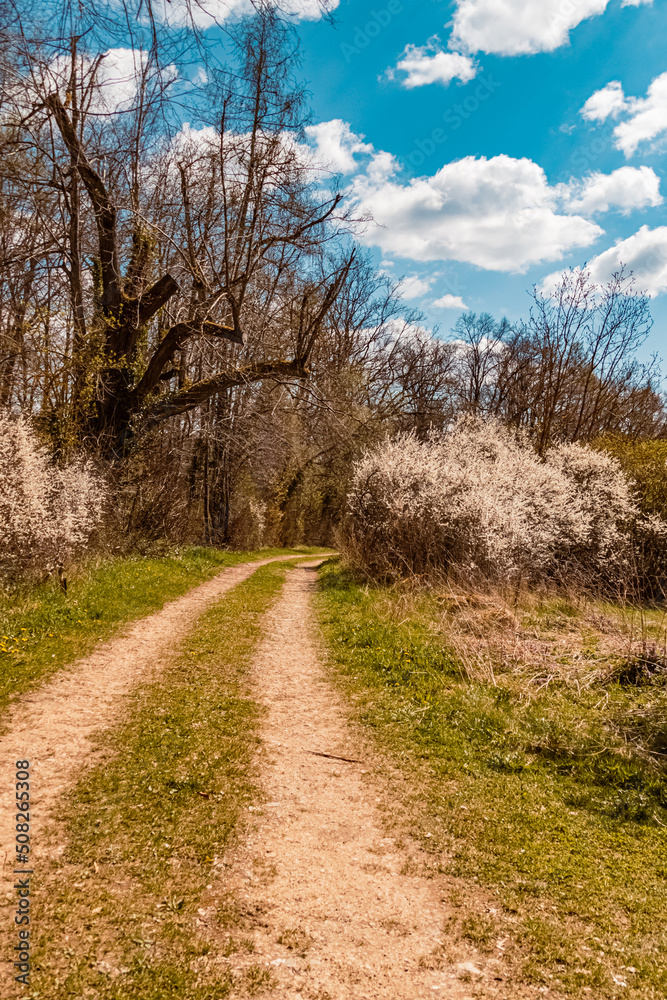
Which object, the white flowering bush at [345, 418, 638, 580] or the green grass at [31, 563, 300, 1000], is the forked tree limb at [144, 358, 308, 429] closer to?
the white flowering bush at [345, 418, 638, 580]

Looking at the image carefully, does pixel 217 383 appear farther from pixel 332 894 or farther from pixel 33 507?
pixel 332 894

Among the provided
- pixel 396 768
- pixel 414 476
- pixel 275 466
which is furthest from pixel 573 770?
pixel 275 466

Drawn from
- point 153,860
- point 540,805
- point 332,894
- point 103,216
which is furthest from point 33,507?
point 540,805

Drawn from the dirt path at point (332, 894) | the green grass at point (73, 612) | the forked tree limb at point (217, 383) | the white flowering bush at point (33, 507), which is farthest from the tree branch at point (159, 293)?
the dirt path at point (332, 894)

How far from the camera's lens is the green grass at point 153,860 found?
8.84ft

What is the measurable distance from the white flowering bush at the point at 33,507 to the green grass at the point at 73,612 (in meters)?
0.55

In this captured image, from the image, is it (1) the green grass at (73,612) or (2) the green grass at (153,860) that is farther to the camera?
(1) the green grass at (73,612)

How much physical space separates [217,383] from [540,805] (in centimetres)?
1345

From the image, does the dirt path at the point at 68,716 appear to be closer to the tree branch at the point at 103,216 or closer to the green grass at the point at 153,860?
the green grass at the point at 153,860

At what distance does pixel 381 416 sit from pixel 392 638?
22911 mm

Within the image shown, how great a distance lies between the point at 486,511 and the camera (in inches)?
474

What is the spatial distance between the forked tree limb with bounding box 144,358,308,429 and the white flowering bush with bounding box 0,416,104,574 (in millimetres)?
4616

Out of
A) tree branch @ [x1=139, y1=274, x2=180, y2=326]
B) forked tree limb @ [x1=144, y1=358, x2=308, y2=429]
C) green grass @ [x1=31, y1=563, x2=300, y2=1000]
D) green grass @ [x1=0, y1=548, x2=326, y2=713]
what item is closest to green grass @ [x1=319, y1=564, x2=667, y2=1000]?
green grass @ [x1=31, y1=563, x2=300, y2=1000]

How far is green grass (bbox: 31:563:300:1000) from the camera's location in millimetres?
2695
